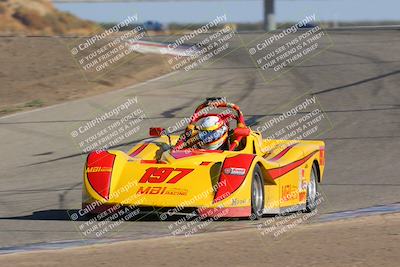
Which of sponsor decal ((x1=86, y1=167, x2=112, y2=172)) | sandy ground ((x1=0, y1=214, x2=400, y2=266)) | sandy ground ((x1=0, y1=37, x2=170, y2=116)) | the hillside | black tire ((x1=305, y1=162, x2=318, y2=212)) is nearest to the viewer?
sandy ground ((x1=0, y1=214, x2=400, y2=266))

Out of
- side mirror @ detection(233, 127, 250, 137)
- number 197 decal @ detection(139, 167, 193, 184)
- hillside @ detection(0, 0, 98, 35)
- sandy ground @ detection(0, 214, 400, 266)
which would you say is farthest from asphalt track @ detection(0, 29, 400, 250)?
hillside @ detection(0, 0, 98, 35)

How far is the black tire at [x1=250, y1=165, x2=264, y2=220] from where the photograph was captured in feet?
40.6

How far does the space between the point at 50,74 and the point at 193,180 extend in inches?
687

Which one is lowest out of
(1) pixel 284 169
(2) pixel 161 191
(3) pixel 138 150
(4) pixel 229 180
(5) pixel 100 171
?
(1) pixel 284 169

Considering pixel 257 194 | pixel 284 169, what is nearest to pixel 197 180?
pixel 257 194

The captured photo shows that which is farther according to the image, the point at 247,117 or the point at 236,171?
the point at 247,117

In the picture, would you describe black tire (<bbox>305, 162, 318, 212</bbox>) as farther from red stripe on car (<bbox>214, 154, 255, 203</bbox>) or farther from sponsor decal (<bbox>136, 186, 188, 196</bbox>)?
sponsor decal (<bbox>136, 186, 188, 196</bbox>)

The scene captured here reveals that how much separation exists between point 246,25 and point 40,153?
28.6 metres

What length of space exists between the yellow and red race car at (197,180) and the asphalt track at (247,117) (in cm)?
29

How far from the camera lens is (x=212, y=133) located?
13.5 m

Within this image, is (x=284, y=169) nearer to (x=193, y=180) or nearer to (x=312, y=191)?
(x=312, y=191)

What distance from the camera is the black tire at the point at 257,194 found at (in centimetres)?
1237

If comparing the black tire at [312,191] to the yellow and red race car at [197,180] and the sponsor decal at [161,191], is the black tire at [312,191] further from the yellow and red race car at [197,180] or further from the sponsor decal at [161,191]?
the sponsor decal at [161,191]

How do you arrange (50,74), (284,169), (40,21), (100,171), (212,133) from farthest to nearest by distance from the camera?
1. (40,21)
2. (50,74)
3. (212,133)
4. (284,169)
5. (100,171)
